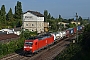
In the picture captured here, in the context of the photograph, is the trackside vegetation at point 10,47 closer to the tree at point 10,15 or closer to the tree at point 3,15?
the tree at point 3,15

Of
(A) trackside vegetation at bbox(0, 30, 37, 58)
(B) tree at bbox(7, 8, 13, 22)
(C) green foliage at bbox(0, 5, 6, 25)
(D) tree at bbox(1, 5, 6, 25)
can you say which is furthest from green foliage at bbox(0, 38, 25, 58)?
(B) tree at bbox(7, 8, 13, 22)

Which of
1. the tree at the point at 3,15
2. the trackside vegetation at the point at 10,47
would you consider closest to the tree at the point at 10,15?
the tree at the point at 3,15

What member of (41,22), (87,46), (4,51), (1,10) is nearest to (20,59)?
(4,51)

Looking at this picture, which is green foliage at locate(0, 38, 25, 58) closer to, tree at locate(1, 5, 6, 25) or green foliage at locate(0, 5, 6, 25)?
green foliage at locate(0, 5, 6, 25)

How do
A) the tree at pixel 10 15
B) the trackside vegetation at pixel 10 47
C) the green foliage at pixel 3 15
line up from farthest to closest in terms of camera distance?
the tree at pixel 10 15 → the green foliage at pixel 3 15 → the trackside vegetation at pixel 10 47

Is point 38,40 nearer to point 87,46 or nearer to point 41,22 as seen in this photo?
point 87,46

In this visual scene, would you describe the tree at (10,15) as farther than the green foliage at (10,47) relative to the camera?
Yes

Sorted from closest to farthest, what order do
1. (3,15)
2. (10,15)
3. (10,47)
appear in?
1. (10,47)
2. (3,15)
3. (10,15)

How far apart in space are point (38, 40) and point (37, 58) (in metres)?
3.69

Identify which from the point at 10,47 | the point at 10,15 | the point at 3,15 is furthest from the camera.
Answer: the point at 10,15

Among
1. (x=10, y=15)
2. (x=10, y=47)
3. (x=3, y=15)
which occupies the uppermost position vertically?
(x=10, y=15)

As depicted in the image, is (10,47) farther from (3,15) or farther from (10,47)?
(3,15)

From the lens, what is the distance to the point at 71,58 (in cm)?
2362

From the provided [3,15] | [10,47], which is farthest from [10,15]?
[10,47]
